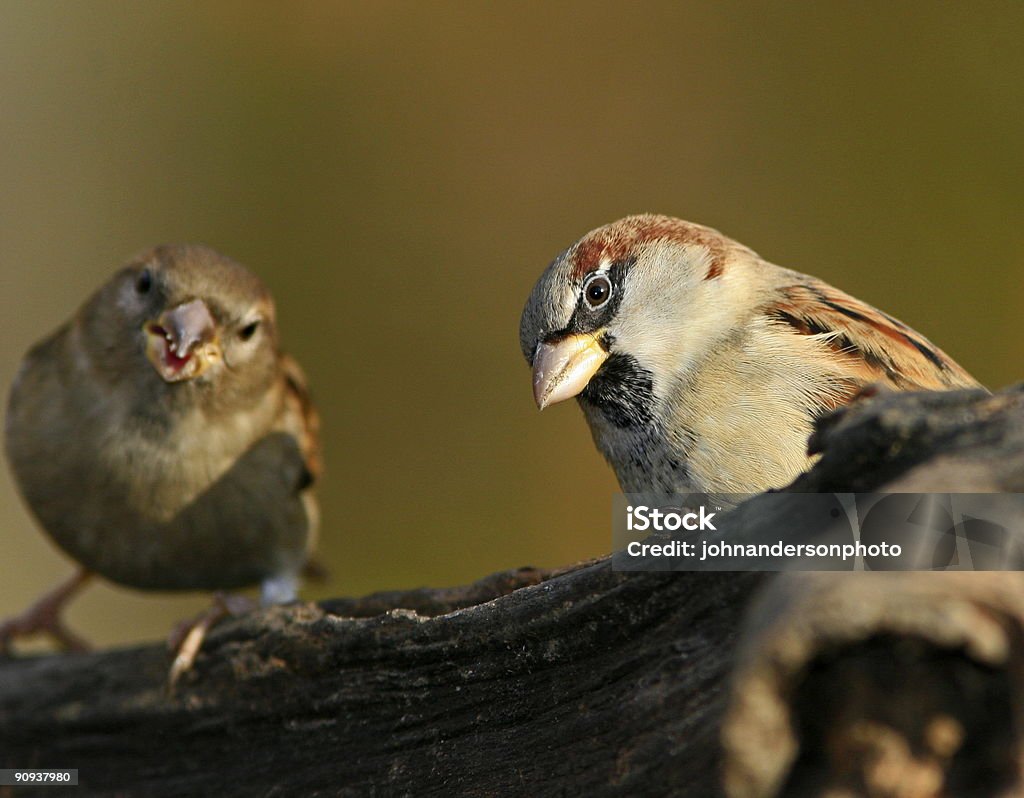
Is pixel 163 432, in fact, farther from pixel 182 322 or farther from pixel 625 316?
pixel 625 316

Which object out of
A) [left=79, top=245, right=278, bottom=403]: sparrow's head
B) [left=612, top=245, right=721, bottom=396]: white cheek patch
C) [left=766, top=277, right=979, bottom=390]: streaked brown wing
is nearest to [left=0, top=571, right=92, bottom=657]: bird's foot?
[left=79, top=245, right=278, bottom=403]: sparrow's head

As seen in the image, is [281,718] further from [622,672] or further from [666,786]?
[666,786]

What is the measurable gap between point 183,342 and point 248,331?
266 mm

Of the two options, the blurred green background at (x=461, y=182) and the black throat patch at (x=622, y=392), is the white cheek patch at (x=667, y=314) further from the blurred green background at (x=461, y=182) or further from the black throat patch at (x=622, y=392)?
the blurred green background at (x=461, y=182)

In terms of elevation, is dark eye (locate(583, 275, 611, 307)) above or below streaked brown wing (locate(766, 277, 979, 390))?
above

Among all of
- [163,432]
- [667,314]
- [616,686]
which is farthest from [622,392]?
[163,432]

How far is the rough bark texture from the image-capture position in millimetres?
1106

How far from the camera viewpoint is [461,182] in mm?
5113

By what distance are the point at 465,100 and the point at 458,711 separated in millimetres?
3688

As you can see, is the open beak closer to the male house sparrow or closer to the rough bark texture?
the rough bark texture

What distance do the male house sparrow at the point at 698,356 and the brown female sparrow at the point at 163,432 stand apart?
1011 mm

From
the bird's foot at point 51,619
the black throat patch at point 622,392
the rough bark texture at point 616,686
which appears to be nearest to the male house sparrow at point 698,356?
the black throat patch at point 622,392

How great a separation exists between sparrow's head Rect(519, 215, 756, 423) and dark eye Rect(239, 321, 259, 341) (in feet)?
3.27

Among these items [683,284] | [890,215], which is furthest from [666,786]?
[890,215]
